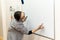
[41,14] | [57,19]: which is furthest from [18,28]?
[57,19]

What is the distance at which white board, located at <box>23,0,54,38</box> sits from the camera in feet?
A: 4.77

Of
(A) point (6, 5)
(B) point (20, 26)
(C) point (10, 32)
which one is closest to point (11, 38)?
(C) point (10, 32)

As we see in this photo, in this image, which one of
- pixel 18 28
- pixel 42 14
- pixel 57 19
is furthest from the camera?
pixel 18 28

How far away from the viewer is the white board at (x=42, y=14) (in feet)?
4.77

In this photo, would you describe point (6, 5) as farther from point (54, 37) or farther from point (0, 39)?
point (0, 39)

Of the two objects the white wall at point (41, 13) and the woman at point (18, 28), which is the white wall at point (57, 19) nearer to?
the white wall at point (41, 13)

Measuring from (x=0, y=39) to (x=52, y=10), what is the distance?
1873mm

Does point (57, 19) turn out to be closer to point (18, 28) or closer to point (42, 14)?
point (42, 14)

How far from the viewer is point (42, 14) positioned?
154 cm

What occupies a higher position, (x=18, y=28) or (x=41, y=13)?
(x=41, y=13)

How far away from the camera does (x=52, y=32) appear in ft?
4.82

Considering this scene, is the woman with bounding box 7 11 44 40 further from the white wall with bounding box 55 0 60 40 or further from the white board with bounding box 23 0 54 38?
Answer: the white wall with bounding box 55 0 60 40

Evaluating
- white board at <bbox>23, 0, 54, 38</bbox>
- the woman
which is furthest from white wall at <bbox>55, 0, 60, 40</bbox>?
the woman

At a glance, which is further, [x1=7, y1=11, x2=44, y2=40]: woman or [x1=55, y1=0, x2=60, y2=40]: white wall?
[x1=7, y1=11, x2=44, y2=40]: woman
